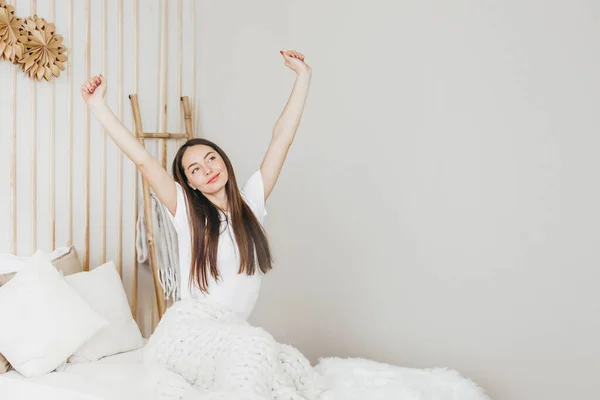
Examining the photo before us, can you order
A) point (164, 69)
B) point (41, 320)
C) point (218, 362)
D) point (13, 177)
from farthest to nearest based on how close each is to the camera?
point (164, 69)
point (13, 177)
point (41, 320)
point (218, 362)

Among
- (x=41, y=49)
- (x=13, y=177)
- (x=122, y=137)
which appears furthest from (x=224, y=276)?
(x=41, y=49)

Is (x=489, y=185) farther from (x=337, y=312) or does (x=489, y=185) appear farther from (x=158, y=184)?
(x=158, y=184)

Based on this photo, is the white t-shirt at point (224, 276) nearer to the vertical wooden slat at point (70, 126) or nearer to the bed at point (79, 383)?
the bed at point (79, 383)

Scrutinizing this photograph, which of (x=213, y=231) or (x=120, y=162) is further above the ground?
(x=120, y=162)

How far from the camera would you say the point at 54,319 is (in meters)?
1.99

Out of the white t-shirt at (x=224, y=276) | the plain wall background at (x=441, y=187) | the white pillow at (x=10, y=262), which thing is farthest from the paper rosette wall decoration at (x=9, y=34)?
the plain wall background at (x=441, y=187)

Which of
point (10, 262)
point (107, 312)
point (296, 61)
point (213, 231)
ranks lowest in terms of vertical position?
point (107, 312)

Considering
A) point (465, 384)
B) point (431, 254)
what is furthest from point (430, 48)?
point (465, 384)

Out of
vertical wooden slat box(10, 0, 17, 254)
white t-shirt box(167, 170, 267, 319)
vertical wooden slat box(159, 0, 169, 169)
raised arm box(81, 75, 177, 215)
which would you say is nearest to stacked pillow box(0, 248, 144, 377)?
vertical wooden slat box(10, 0, 17, 254)

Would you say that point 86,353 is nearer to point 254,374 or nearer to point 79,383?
point 79,383

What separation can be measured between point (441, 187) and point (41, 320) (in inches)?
59.0

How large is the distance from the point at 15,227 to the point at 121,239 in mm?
522

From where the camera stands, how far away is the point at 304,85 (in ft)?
6.95

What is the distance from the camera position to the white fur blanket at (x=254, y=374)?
1448mm
